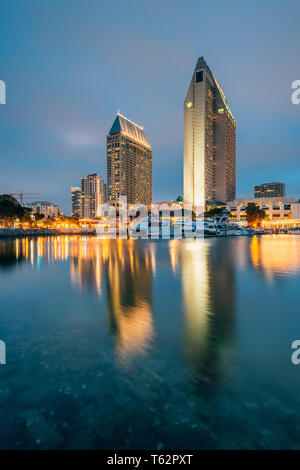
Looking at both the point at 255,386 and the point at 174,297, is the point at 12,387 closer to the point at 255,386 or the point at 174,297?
the point at 255,386

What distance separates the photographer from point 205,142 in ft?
542

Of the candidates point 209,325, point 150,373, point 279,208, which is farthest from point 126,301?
point 279,208

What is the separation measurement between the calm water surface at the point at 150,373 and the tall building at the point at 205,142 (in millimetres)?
158730

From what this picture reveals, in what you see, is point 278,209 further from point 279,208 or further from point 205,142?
point 205,142

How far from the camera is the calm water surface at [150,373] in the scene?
10.7 ft

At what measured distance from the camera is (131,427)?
3330 millimetres

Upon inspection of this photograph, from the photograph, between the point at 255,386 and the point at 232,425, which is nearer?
the point at 232,425

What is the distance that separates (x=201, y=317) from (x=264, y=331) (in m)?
1.82

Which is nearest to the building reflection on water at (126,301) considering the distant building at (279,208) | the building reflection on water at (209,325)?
the building reflection on water at (209,325)

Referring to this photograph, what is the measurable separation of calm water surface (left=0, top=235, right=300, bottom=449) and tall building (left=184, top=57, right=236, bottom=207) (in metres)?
159

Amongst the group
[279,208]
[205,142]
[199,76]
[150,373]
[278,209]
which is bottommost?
[150,373]

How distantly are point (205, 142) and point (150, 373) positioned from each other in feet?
589

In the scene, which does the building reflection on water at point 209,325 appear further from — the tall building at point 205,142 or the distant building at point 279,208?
the tall building at point 205,142

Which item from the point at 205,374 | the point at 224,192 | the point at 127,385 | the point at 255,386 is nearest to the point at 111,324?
the point at 127,385
